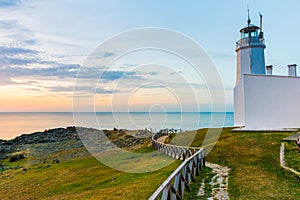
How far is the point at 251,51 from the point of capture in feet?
89.9

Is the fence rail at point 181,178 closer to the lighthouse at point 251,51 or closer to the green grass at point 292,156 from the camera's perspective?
the green grass at point 292,156

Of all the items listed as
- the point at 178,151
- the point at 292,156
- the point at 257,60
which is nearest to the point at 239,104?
the point at 257,60

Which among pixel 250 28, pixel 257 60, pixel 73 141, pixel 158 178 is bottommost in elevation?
pixel 73 141

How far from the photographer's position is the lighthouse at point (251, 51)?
90.0 ft

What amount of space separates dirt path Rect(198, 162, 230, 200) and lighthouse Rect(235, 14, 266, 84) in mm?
16788

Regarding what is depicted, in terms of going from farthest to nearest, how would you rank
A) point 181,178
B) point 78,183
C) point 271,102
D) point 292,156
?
1. point 271,102
2. point 78,183
3. point 292,156
4. point 181,178

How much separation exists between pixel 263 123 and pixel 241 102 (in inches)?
109

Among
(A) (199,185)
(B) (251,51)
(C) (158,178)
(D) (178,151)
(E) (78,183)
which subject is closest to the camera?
(A) (199,185)

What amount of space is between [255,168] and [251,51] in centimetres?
1769

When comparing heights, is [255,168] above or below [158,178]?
above

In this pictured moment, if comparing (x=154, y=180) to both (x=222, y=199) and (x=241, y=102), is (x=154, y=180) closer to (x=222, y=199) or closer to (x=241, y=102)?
(x=222, y=199)

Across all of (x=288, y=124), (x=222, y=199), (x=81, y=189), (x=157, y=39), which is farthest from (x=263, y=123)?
(x=222, y=199)

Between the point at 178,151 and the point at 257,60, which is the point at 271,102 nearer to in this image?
the point at 257,60

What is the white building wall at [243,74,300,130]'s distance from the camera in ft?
75.8
